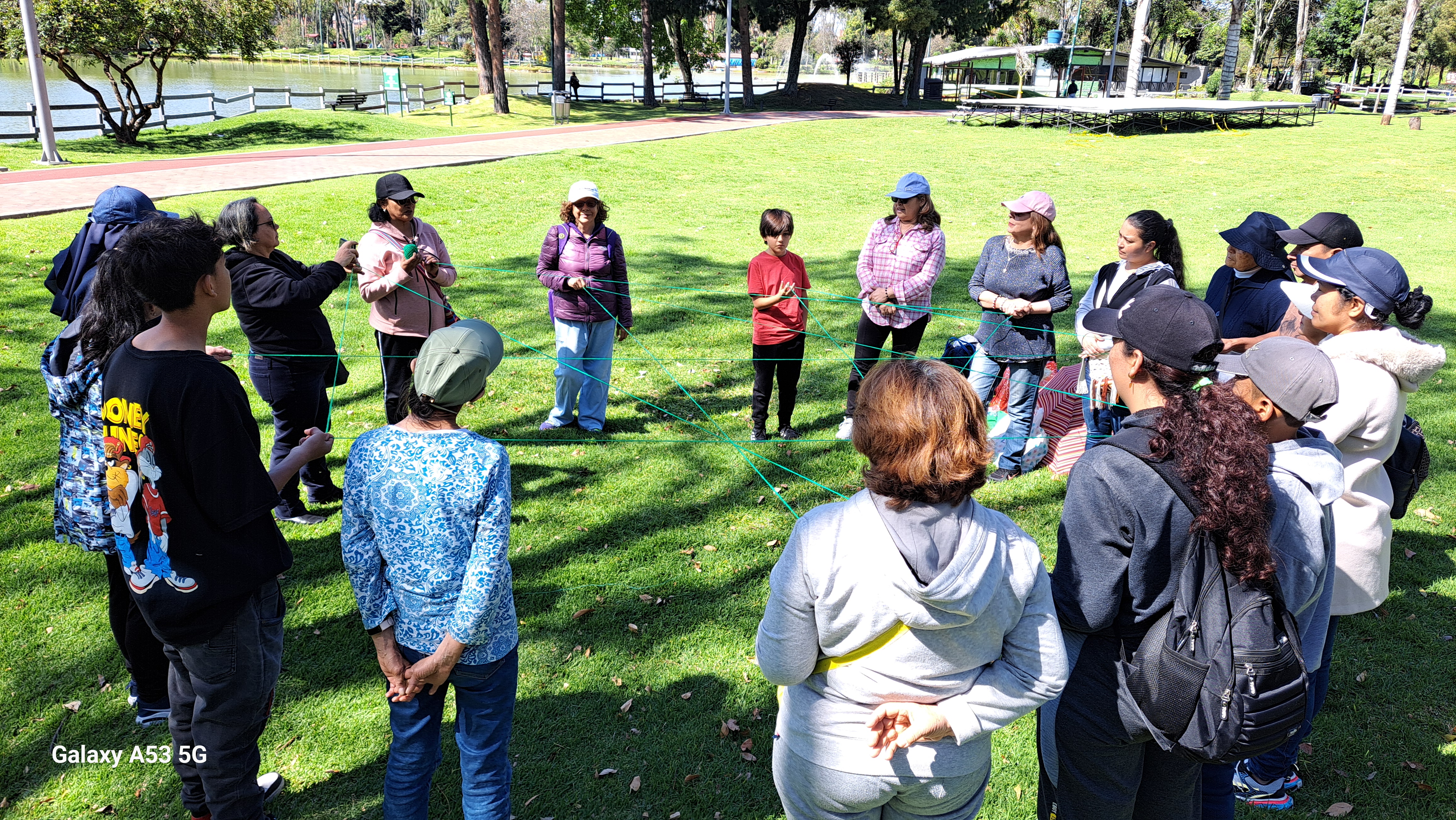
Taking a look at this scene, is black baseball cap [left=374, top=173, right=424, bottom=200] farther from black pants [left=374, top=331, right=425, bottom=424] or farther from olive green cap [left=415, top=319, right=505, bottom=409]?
olive green cap [left=415, top=319, right=505, bottom=409]

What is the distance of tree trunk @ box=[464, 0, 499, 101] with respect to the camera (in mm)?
28281

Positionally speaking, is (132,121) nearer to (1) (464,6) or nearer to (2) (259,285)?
(2) (259,285)

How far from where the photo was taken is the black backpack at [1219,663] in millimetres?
1971

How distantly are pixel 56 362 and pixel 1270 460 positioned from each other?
3.84 m

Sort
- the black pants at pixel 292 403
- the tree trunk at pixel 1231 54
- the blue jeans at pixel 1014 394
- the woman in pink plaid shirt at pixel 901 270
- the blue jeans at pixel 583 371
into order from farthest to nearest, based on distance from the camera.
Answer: the tree trunk at pixel 1231 54, the blue jeans at pixel 583 371, the woman in pink plaid shirt at pixel 901 270, the blue jeans at pixel 1014 394, the black pants at pixel 292 403

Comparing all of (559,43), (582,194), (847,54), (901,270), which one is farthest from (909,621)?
(847,54)

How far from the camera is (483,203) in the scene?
47.7 ft

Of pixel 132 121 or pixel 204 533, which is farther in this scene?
pixel 132 121

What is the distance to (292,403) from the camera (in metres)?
4.79

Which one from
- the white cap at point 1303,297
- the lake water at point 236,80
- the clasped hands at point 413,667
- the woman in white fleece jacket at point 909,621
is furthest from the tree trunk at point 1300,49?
the clasped hands at point 413,667

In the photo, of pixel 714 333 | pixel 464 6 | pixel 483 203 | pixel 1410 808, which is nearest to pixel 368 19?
pixel 464 6

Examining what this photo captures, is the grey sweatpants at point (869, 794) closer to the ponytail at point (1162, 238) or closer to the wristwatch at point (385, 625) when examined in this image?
the wristwatch at point (385, 625)

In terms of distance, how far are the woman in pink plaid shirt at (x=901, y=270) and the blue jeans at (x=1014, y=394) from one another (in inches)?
20.3

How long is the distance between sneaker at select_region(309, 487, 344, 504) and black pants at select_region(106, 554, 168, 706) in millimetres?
1791
